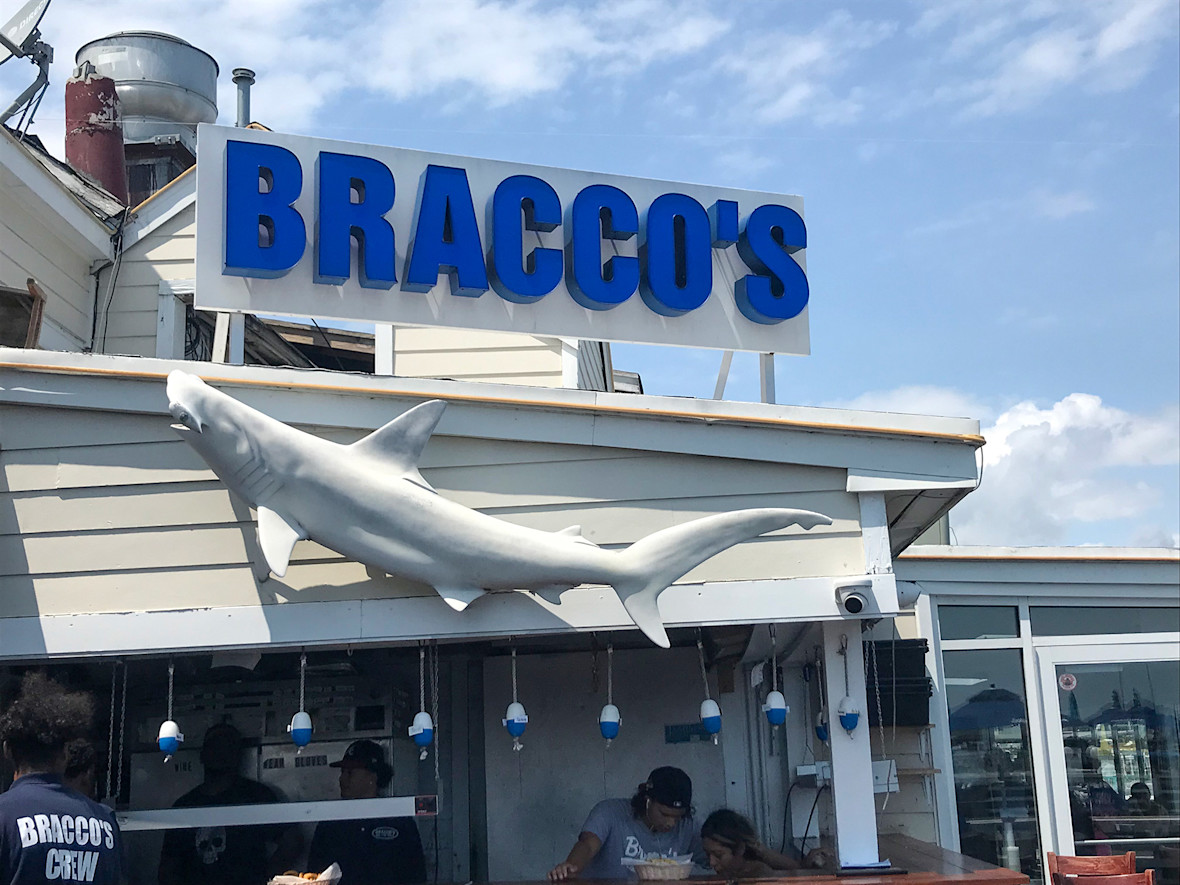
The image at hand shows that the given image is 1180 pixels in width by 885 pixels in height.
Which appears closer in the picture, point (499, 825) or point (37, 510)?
point (37, 510)

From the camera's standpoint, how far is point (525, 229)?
8438mm

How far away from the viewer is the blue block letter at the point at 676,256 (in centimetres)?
855

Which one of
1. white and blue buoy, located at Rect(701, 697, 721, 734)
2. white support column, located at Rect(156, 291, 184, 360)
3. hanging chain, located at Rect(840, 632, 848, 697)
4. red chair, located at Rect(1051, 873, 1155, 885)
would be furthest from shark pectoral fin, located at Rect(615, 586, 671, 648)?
white support column, located at Rect(156, 291, 184, 360)

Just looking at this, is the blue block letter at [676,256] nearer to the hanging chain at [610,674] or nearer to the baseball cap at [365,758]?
the hanging chain at [610,674]

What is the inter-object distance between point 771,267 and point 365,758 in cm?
433

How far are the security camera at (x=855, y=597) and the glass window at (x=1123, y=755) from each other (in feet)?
18.2

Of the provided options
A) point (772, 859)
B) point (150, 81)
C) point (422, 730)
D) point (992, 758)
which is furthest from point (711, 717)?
point (150, 81)

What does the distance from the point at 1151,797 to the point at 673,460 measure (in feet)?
22.6

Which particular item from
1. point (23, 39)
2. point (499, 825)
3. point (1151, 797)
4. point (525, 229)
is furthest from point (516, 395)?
point (23, 39)

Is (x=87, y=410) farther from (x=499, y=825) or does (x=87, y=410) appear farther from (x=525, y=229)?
(x=499, y=825)

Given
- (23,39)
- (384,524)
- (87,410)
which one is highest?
(23,39)

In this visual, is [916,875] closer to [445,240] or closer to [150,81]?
[445,240]

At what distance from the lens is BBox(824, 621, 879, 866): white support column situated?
21.9 ft

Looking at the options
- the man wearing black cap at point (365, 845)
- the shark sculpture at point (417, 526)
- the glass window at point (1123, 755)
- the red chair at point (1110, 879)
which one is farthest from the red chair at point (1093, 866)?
the man wearing black cap at point (365, 845)
